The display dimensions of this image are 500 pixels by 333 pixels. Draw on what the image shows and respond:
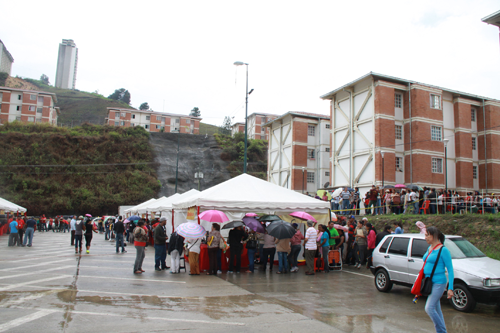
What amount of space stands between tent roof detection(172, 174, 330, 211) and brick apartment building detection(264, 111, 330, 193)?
28297mm

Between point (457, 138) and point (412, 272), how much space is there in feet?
106

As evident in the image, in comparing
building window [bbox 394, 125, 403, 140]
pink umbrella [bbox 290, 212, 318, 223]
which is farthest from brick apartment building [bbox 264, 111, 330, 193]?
pink umbrella [bbox 290, 212, 318, 223]

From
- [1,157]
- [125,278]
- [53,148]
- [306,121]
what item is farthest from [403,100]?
[1,157]

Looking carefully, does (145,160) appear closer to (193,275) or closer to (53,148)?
(53,148)

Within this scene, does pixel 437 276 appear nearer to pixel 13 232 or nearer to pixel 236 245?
pixel 236 245

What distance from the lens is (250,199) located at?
13859 mm

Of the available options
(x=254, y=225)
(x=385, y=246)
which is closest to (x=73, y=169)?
(x=254, y=225)

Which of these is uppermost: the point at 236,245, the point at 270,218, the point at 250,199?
the point at 250,199

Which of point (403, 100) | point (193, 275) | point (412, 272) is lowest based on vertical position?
point (193, 275)

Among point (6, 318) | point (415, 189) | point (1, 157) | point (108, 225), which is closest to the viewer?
point (6, 318)

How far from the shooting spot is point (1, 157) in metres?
64.5

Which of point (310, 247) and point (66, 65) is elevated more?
point (66, 65)

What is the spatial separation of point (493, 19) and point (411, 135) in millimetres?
14200

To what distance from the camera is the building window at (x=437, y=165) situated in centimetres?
3419
